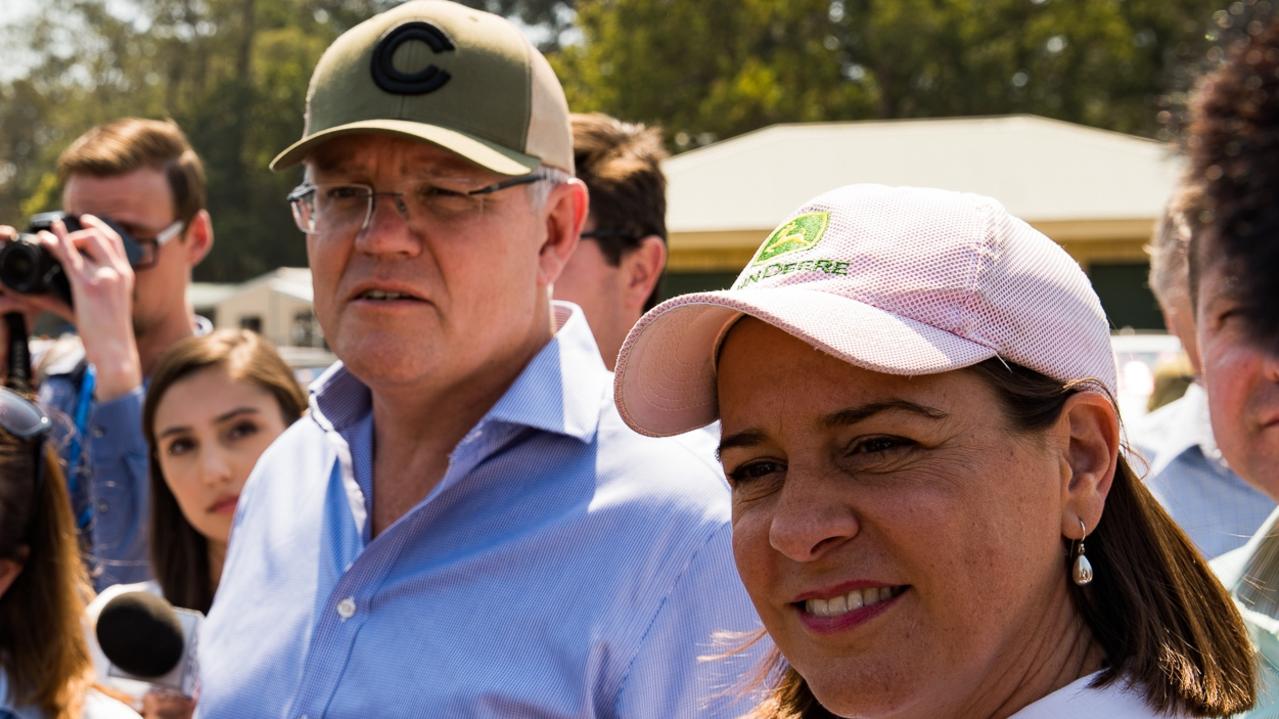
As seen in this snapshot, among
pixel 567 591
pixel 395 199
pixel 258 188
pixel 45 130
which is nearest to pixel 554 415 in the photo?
pixel 567 591

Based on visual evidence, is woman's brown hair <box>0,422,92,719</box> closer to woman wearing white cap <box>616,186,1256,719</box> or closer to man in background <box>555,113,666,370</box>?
man in background <box>555,113,666,370</box>

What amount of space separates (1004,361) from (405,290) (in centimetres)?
126

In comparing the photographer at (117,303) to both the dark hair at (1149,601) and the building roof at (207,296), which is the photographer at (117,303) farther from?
Result: the building roof at (207,296)

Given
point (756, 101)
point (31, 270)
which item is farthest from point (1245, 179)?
point (756, 101)

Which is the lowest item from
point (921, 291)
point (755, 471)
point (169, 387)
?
point (169, 387)

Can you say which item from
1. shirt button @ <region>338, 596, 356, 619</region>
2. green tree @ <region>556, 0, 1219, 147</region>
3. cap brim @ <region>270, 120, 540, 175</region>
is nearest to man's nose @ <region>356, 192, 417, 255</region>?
cap brim @ <region>270, 120, 540, 175</region>

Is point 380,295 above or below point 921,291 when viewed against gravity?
below

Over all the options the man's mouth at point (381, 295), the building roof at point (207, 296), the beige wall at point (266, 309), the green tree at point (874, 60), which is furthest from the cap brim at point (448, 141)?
the building roof at point (207, 296)

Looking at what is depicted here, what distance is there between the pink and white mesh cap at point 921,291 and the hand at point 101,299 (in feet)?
9.27

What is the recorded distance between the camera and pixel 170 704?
108 inches

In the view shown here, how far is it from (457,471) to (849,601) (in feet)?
3.22

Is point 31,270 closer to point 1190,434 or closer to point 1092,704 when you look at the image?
point 1190,434

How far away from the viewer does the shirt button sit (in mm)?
2313

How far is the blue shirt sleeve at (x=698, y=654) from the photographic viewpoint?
2.05 meters
